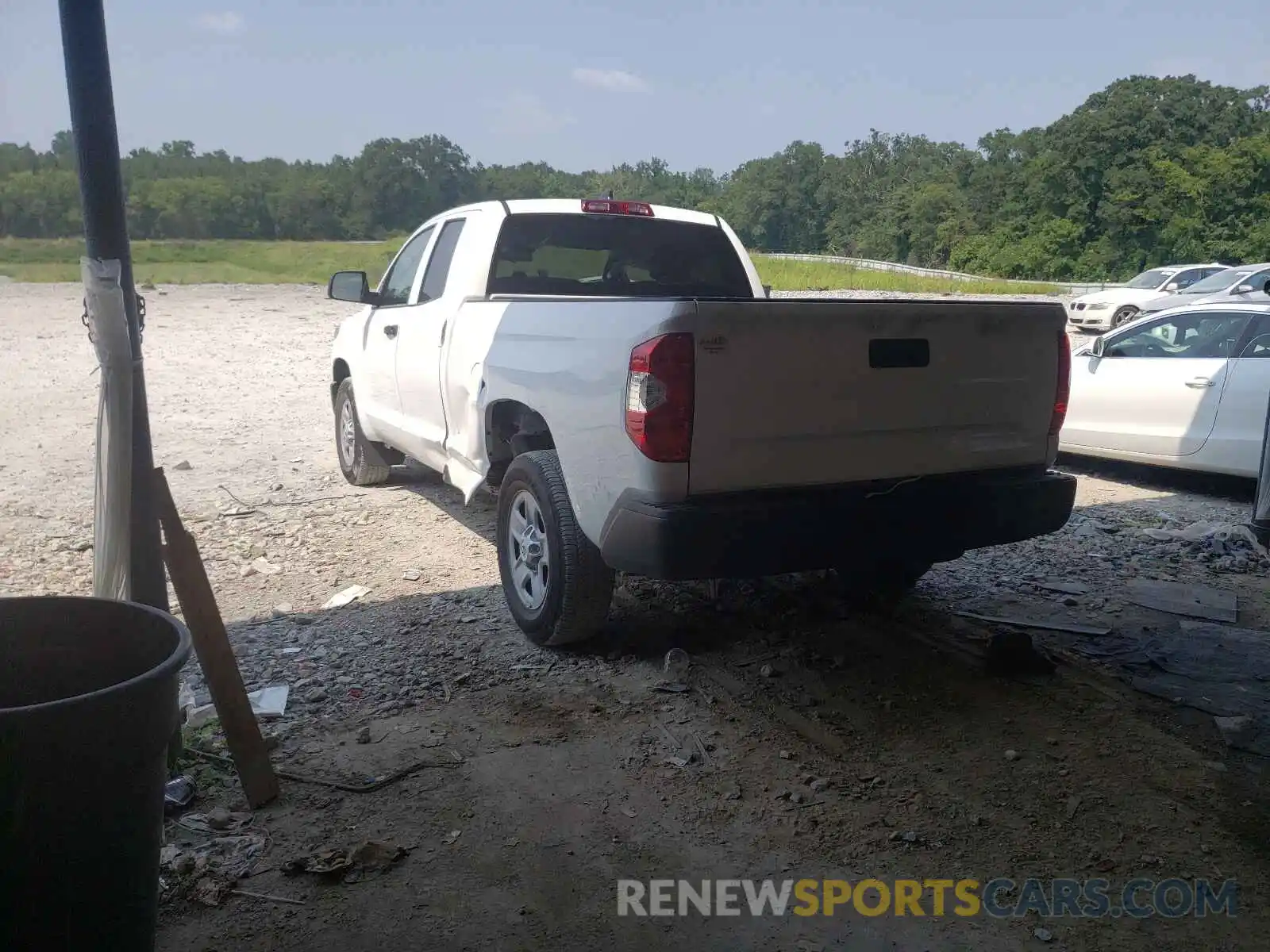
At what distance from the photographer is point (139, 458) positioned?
357 centimetres

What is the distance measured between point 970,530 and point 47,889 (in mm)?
3509

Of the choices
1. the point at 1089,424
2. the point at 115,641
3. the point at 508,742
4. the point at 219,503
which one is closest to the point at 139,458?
the point at 115,641

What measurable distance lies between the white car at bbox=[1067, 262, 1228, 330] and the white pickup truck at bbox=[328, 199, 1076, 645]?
18818 mm

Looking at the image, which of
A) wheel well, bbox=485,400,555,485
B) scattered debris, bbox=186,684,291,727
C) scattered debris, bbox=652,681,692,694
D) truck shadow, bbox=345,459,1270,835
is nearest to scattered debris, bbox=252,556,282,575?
truck shadow, bbox=345,459,1270,835

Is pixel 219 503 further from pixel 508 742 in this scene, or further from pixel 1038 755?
pixel 1038 755

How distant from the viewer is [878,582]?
5555 millimetres

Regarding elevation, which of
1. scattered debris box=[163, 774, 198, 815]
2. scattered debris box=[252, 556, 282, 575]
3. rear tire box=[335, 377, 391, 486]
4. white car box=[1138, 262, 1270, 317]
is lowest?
scattered debris box=[252, 556, 282, 575]

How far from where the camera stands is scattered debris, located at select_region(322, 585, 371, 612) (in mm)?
5617

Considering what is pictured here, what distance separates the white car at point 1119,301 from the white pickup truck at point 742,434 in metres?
18.8

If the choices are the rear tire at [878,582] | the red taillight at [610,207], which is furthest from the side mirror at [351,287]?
the rear tire at [878,582]

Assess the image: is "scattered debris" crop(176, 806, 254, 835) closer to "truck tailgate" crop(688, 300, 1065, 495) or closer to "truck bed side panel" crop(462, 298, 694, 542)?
"truck bed side panel" crop(462, 298, 694, 542)

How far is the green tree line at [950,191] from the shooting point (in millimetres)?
23000

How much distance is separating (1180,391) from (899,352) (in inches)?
215

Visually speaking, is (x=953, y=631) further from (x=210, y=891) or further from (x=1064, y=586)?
(x=210, y=891)
